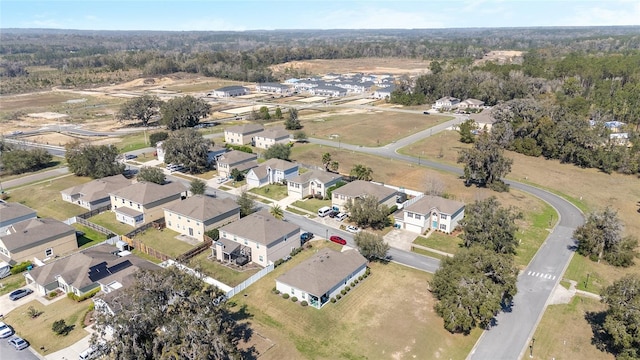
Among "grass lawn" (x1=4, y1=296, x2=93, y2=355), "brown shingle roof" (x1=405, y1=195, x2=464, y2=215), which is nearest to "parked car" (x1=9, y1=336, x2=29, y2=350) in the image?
"grass lawn" (x1=4, y1=296, x2=93, y2=355)

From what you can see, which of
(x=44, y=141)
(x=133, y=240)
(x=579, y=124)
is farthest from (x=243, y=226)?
(x=44, y=141)

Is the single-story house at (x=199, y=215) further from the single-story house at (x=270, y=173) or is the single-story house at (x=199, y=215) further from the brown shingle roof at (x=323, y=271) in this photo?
the brown shingle roof at (x=323, y=271)

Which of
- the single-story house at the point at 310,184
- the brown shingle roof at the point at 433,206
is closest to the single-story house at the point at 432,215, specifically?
the brown shingle roof at the point at 433,206

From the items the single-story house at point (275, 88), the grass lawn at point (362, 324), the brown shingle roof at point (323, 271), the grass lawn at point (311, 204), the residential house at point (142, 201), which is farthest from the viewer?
the single-story house at point (275, 88)

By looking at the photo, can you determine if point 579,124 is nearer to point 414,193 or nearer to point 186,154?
point 414,193

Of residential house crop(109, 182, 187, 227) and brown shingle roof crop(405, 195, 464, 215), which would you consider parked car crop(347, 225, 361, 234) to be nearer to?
brown shingle roof crop(405, 195, 464, 215)

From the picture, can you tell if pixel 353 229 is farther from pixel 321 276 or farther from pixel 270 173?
pixel 270 173
